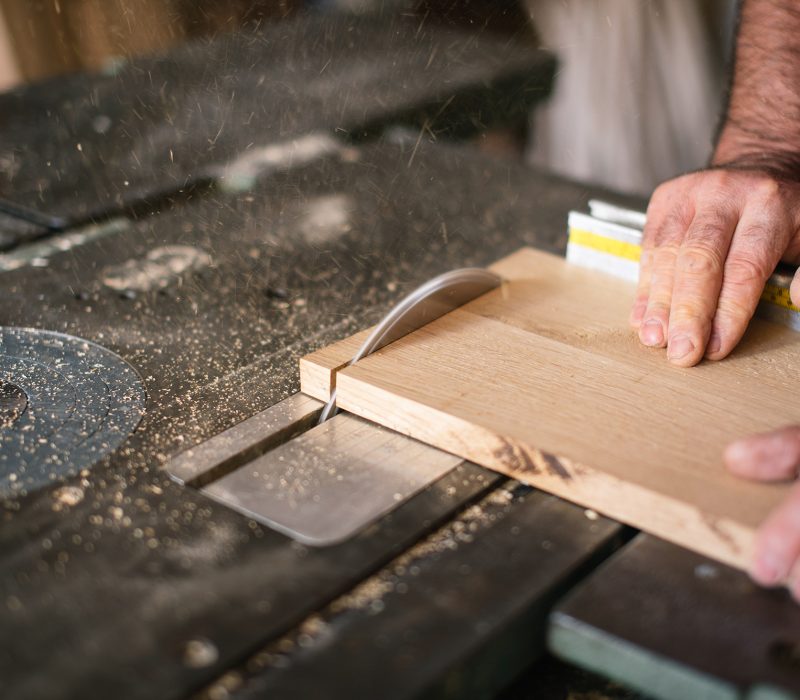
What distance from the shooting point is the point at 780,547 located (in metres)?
0.84

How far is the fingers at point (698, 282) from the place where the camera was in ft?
3.87

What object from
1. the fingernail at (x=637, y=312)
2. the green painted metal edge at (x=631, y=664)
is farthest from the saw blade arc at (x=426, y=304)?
the green painted metal edge at (x=631, y=664)

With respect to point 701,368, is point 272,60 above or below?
above

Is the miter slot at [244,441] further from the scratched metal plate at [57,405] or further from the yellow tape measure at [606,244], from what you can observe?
the yellow tape measure at [606,244]

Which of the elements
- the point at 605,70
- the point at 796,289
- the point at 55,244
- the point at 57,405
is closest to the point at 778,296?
the point at 796,289

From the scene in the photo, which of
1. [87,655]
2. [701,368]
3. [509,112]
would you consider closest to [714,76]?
[509,112]

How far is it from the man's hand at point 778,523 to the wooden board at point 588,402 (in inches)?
0.7

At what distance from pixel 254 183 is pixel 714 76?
1.85m

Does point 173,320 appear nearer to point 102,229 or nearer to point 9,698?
point 102,229

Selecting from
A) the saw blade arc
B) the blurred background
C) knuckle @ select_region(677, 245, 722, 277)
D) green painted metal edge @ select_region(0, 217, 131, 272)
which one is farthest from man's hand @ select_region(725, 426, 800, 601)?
green painted metal edge @ select_region(0, 217, 131, 272)

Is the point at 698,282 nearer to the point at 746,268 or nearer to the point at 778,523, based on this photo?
the point at 746,268

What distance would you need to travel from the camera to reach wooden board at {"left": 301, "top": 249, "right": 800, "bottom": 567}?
929 mm

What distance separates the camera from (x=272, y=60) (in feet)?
4.98

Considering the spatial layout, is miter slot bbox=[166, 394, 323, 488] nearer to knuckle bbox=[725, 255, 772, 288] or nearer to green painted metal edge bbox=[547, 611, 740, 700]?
green painted metal edge bbox=[547, 611, 740, 700]
